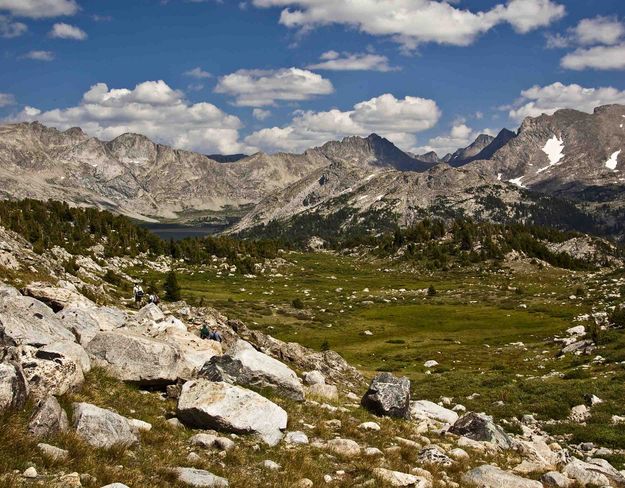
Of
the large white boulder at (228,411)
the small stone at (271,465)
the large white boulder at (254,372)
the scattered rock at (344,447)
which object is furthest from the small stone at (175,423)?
the scattered rock at (344,447)

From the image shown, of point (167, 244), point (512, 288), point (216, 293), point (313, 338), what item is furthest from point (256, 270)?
point (313, 338)

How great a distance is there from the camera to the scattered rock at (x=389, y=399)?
22.3 metres

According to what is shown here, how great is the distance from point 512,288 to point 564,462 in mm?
121368

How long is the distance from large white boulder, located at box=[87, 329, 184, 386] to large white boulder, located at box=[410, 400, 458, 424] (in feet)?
38.9

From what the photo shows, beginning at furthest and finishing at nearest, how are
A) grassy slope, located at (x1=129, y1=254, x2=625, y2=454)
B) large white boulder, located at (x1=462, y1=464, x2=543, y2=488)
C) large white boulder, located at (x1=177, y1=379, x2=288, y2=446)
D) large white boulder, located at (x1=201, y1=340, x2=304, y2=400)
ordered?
grassy slope, located at (x1=129, y1=254, x2=625, y2=454) < large white boulder, located at (x1=201, y1=340, x2=304, y2=400) < large white boulder, located at (x1=177, y1=379, x2=288, y2=446) < large white boulder, located at (x1=462, y1=464, x2=543, y2=488)

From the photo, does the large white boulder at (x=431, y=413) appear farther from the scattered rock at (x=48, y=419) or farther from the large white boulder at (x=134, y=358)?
the scattered rock at (x=48, y=419)

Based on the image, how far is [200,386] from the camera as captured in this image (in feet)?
54.0

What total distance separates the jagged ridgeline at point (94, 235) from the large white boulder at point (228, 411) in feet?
301

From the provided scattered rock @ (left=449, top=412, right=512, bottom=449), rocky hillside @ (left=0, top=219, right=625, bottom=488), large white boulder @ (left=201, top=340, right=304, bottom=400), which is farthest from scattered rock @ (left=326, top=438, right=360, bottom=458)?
scattered rock @ (left=449, top=412, right=512, bottom=449)

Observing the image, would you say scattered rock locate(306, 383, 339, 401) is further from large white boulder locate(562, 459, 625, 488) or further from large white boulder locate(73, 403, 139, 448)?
large white boulder locate(73, 403, 139, 448)

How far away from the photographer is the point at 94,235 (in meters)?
138

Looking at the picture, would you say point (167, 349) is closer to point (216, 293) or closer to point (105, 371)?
point (105, 371)

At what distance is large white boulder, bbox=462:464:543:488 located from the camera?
14938 millimetres

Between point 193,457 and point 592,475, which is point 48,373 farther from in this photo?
point 592,475
